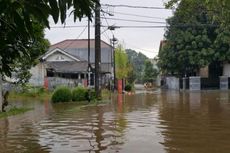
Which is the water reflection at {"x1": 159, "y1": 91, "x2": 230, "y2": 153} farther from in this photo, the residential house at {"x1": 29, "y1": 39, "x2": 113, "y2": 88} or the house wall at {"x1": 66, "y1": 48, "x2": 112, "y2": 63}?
the house wall at {"x1": 66, "y1": 48, "x2": 112, "y2": 63}

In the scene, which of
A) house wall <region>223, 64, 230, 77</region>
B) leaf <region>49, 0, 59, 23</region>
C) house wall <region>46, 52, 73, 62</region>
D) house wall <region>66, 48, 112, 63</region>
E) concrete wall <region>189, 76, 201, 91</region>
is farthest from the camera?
house wall <region>66, 48, 112, 63</region>

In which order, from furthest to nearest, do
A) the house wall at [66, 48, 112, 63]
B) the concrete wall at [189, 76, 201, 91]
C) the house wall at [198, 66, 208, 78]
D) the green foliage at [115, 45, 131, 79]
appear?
the house wall at [66, 48, 112, 63] → the green foliage at [115, 45, 131, 79] → the house wall at [198, 66, 208, 78] → the concrete wall at [189, 76, 201, 91]

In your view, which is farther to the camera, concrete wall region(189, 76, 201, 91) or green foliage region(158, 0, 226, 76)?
concrete wall region(189, 76, 201, 91)

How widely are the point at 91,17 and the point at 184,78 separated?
5924cm

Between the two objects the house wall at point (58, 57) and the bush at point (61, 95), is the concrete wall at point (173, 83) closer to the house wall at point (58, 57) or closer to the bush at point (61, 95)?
the house wall at point (58, 57)

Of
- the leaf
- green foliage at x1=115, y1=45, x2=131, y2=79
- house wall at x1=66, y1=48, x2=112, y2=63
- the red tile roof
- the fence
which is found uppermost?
the red tile roof

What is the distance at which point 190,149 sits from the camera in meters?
9.63

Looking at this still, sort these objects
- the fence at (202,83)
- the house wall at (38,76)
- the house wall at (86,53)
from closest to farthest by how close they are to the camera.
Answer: the house wall at (38,76) → the fence at (202,83) → the house wall at (86,53)

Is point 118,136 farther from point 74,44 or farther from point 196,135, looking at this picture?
point 74,44

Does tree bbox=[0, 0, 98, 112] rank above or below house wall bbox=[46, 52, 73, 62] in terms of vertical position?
below

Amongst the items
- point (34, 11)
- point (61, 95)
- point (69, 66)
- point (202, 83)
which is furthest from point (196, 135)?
point (202, 83)

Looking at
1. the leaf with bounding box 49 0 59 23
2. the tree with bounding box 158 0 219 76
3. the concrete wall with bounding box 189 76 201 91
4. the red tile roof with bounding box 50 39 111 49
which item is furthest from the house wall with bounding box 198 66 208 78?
the leaf with bounding box 49 0 59 23

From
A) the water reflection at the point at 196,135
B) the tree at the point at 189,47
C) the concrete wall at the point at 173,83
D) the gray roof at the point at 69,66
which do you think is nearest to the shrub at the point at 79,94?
the water reflection at the point at 196,135

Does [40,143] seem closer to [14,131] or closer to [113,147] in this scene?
[113,147]
